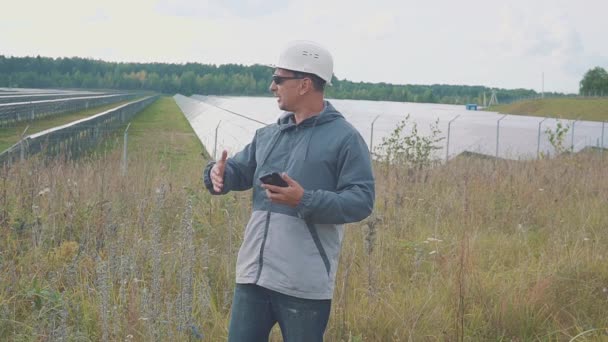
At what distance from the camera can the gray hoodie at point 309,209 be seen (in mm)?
2637

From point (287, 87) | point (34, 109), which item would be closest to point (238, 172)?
point (287, 87)

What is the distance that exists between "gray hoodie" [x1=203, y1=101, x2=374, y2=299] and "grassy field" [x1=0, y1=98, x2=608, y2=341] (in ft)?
2.28

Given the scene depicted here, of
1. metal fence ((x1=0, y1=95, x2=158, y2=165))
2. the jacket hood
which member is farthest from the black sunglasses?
metal fence ((x1=0, y1=95, x2=158, y2=165))

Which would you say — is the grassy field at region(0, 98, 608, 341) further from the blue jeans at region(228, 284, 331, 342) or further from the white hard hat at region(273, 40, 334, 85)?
the white hard hat at region(273, 40, 334, 85)

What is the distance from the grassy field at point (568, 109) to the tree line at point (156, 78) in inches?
1279

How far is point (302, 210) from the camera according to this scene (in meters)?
2.56

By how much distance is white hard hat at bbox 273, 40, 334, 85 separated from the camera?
8.95 ft

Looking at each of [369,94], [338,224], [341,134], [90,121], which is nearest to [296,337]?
[338,224]

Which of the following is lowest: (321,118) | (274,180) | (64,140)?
(64,140)

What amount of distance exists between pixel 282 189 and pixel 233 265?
2.34m

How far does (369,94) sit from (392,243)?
7355 centimetres

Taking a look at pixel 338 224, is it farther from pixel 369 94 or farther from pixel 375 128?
pixel 369 94

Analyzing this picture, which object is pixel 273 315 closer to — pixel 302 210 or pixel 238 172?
pixel 302 210

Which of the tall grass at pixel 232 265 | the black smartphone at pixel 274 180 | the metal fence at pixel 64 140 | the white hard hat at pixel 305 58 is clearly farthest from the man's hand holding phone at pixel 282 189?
the metal fence at pixel 64 140
